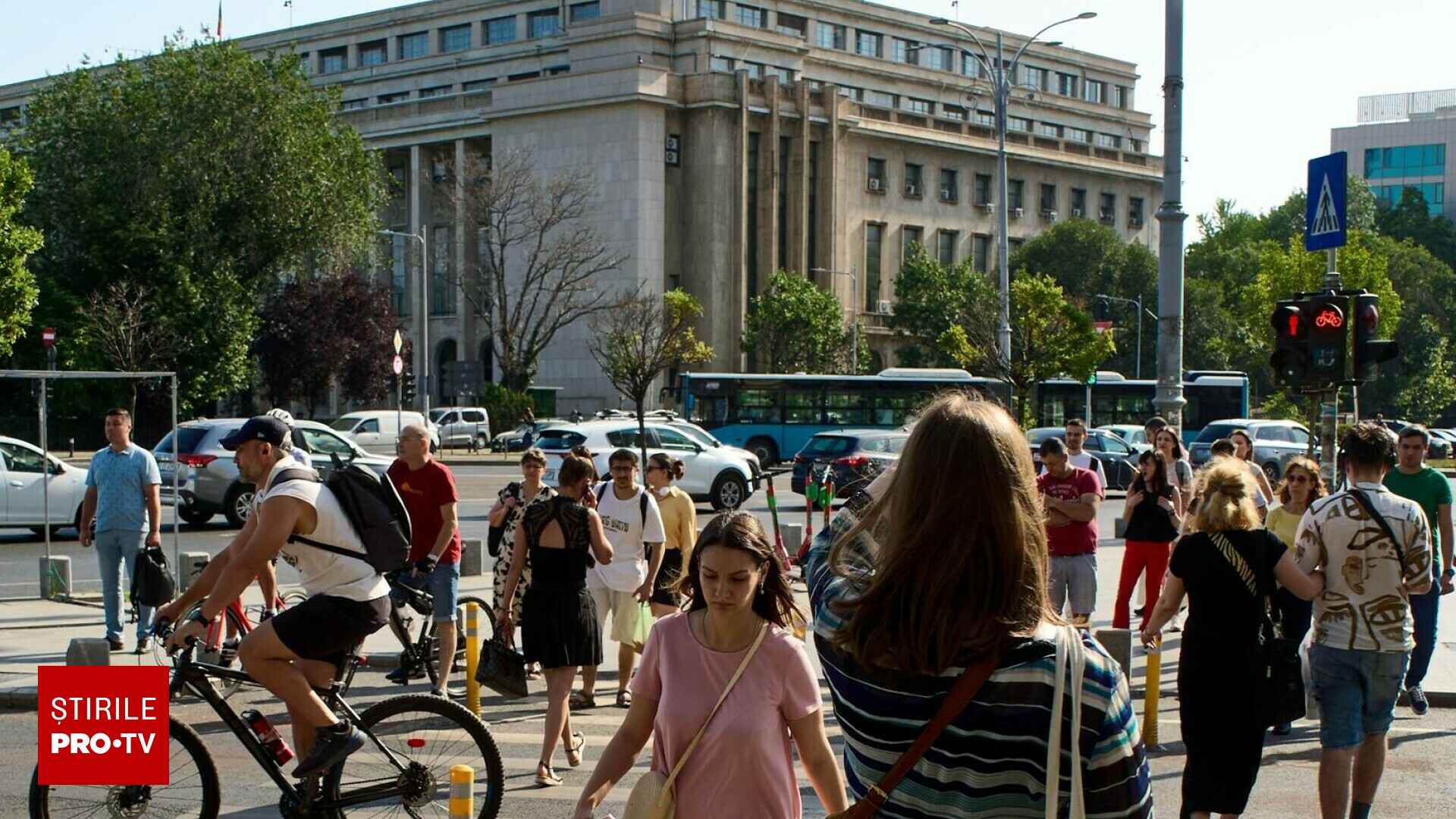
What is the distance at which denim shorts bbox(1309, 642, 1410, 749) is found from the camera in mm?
6531

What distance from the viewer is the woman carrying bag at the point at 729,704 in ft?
12.9

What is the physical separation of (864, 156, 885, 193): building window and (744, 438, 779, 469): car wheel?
35.2 m

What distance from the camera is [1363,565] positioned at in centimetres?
670

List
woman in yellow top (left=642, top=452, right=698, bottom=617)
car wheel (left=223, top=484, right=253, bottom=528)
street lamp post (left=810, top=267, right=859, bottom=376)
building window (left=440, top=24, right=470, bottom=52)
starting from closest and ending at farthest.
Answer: woman in yellow top (left=642, top=452, right=698, bottom=617)
car wheel (left=223, top=484, right=253, bottom=528)
street lamp post (left=810, top=267, right=859, bottom=376)
building window (left=440, top=24, right=470, bottom=52)

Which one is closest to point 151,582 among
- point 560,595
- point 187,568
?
point 560,595

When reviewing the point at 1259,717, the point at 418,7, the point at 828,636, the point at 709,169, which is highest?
the point at 418,7

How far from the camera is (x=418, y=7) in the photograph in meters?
88.8

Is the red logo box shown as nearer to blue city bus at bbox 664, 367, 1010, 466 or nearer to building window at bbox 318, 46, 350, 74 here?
blue city bus at bbox 664, 367, 1010, 466

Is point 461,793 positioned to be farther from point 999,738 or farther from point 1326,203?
point 1326,203

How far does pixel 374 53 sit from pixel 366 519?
297 feet


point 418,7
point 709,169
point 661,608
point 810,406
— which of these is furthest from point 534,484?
point 418,7

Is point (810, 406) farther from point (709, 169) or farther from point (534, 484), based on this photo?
point (534, 484)

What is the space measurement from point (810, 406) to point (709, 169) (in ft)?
89.2

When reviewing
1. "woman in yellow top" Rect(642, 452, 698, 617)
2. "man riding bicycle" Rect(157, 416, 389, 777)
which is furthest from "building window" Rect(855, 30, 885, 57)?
"man riding bicycle" Rect(157, 416, 389, 777)
